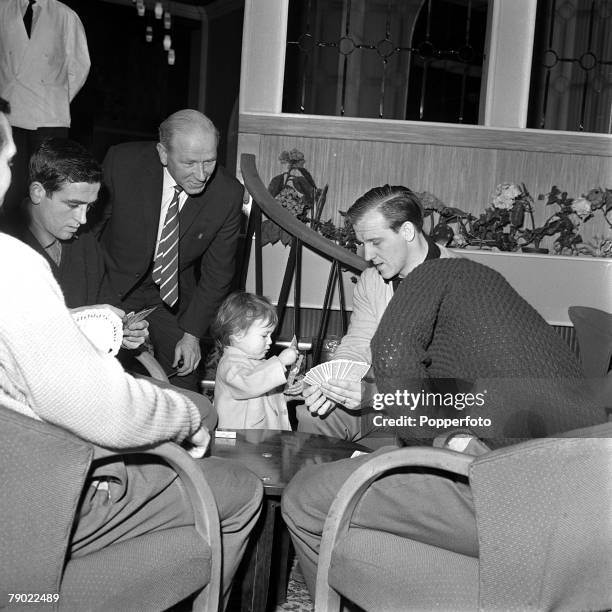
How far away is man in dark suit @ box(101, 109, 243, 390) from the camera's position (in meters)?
3.61

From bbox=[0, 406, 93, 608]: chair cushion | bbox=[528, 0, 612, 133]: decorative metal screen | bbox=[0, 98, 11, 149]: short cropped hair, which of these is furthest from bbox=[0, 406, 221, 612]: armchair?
bbox=[528, 0, 612, 133]: decorative metal screen

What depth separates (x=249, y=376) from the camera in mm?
3182

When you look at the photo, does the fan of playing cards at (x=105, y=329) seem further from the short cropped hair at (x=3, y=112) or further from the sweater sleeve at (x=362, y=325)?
the sweater sleeve at (x=362, y=325)

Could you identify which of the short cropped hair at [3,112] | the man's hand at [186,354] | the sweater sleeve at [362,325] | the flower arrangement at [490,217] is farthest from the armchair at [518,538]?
the flower arrangement at [490,217]

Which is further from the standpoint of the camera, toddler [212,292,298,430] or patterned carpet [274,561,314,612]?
toddler [212,292,298,430]

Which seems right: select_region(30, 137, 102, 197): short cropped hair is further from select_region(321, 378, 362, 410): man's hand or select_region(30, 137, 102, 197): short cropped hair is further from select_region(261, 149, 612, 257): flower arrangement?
select_region(261, 149, 612, 257): flower arrangement

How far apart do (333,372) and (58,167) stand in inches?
49.0

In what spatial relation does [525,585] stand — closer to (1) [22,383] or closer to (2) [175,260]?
(1) [22,383]

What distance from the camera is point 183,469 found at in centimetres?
179

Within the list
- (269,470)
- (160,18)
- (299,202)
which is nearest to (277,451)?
(269,470)

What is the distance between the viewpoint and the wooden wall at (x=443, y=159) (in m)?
5.09

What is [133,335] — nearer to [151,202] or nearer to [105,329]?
[105,329]

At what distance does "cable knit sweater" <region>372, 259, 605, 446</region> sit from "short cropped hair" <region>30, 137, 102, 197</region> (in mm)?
1450

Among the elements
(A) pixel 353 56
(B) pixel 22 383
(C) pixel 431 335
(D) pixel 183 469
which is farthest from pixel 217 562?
(A) pixel 353 56
